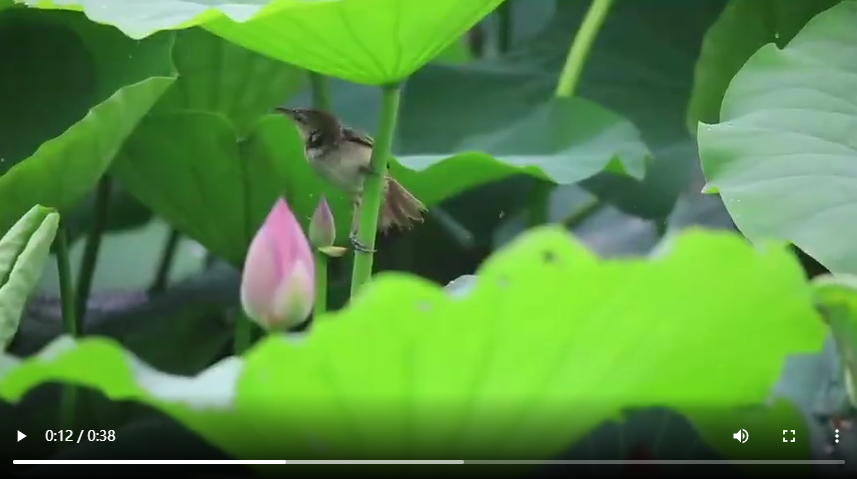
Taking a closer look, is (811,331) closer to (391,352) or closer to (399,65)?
(391,352)

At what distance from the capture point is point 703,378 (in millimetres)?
291

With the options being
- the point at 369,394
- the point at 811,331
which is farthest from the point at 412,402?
the point at 811,331

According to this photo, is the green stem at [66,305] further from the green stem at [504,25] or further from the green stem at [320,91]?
the green stem at [504,25]

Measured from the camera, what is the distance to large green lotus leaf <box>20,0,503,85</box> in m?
0.42

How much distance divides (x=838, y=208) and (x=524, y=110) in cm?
39

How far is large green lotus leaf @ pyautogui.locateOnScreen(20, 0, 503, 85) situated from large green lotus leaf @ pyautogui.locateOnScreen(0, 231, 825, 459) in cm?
19

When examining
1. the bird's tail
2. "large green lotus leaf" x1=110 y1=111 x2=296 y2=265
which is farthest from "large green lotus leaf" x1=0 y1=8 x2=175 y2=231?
the bird's tail

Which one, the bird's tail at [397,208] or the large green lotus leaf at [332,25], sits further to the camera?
the bird's tail at [397,208]

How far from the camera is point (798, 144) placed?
20.1 inches

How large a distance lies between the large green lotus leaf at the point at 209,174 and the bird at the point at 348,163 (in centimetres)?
Answer: 2

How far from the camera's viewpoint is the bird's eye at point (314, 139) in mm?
605

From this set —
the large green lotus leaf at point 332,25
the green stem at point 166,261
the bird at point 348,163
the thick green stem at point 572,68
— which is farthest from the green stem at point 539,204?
the green stem at point 166,261

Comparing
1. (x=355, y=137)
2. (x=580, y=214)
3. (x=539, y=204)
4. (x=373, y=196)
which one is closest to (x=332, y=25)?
(x=373, y=196)

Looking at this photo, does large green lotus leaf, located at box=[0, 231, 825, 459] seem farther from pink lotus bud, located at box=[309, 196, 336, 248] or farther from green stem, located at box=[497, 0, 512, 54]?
green stem, located at box=[497, 0, 512, 54]
